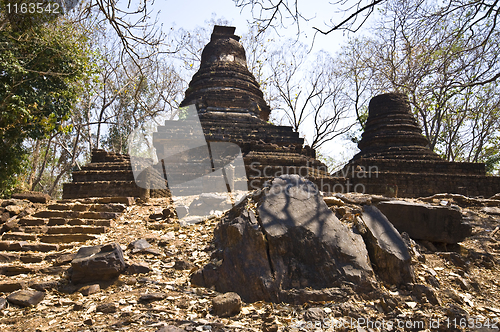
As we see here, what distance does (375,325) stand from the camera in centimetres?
308

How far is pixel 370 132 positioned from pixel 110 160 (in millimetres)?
11453

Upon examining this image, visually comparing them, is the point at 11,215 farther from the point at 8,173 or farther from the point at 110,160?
the point at 110,160

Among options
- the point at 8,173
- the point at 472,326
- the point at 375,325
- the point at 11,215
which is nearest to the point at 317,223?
the point at 375,325

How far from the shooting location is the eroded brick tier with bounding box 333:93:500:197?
11219mm

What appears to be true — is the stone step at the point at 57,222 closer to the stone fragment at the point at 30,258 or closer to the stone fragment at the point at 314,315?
the stone fragment at the point at 30,258

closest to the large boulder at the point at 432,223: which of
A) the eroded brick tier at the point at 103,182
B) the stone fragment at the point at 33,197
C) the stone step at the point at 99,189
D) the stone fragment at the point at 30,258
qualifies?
the stone fragment at the point at 30,258

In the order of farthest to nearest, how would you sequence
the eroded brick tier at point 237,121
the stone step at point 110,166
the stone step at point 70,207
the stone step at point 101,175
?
1. the stone step at point 110,166
2. the eroded brick tier at point 237,121
3. the stone step at point 101,175
4. the stone step at point 70,207

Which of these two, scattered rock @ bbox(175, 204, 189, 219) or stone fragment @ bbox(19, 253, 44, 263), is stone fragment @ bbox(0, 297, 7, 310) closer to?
stone fragment @ bbox(19, 253, 44, 263)

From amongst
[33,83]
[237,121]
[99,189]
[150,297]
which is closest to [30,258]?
[150,297]

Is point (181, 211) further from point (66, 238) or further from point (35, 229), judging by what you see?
point (35, 229)

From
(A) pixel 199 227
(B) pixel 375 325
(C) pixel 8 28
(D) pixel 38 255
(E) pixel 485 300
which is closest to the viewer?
(B) pixel 375 325

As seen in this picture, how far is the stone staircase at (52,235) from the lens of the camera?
4465mm

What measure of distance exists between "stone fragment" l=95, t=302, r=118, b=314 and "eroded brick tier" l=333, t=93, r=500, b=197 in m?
8.47

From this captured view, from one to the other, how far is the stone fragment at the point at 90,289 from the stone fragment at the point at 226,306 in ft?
4.90
